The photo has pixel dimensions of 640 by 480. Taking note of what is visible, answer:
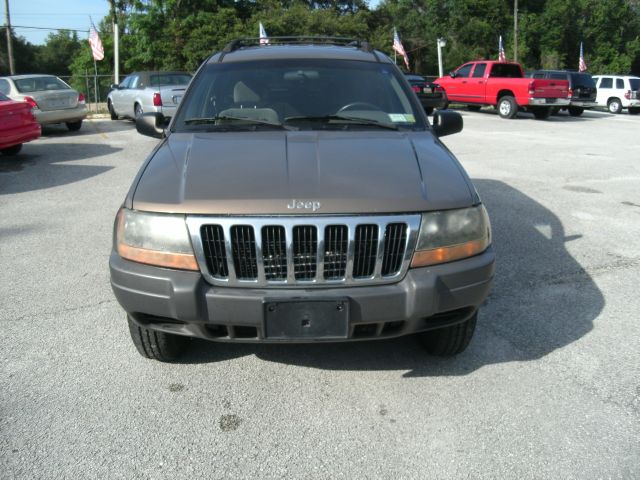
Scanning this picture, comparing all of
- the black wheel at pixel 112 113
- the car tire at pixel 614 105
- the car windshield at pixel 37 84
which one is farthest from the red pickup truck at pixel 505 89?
the car windshield at pixel 37 84

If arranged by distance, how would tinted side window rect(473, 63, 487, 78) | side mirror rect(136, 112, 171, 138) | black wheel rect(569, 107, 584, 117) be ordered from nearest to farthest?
side mirror rect(136, 112, 171, 138) < tinted side window rect(473, 63, 487, 78) < black wheel rect(569, 107, 584, 117)

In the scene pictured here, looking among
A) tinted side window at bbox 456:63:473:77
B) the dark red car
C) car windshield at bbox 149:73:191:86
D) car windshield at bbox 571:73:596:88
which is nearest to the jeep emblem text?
the dark red car

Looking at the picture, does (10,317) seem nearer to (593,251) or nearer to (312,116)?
(312,116)

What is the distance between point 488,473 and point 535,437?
379 millimetres

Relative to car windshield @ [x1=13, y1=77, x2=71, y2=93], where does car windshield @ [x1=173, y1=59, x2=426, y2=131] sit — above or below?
below

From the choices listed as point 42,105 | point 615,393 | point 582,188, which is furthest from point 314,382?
point 42,105

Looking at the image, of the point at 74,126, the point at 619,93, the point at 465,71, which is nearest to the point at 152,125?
the point at 74,126

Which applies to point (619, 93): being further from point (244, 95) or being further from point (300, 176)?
point (300, 176)

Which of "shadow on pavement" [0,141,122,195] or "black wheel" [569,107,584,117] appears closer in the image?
"shadow on pavement" [0,141,122,195]

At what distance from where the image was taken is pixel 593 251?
5426 mm

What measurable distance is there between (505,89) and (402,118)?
58.0 ft

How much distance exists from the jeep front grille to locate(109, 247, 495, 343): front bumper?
2.2 inches

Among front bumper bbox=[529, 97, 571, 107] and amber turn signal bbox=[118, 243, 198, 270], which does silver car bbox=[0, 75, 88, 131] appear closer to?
amber turn signal bbox=[118, 243, 198, 270]

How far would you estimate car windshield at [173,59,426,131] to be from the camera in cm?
375
